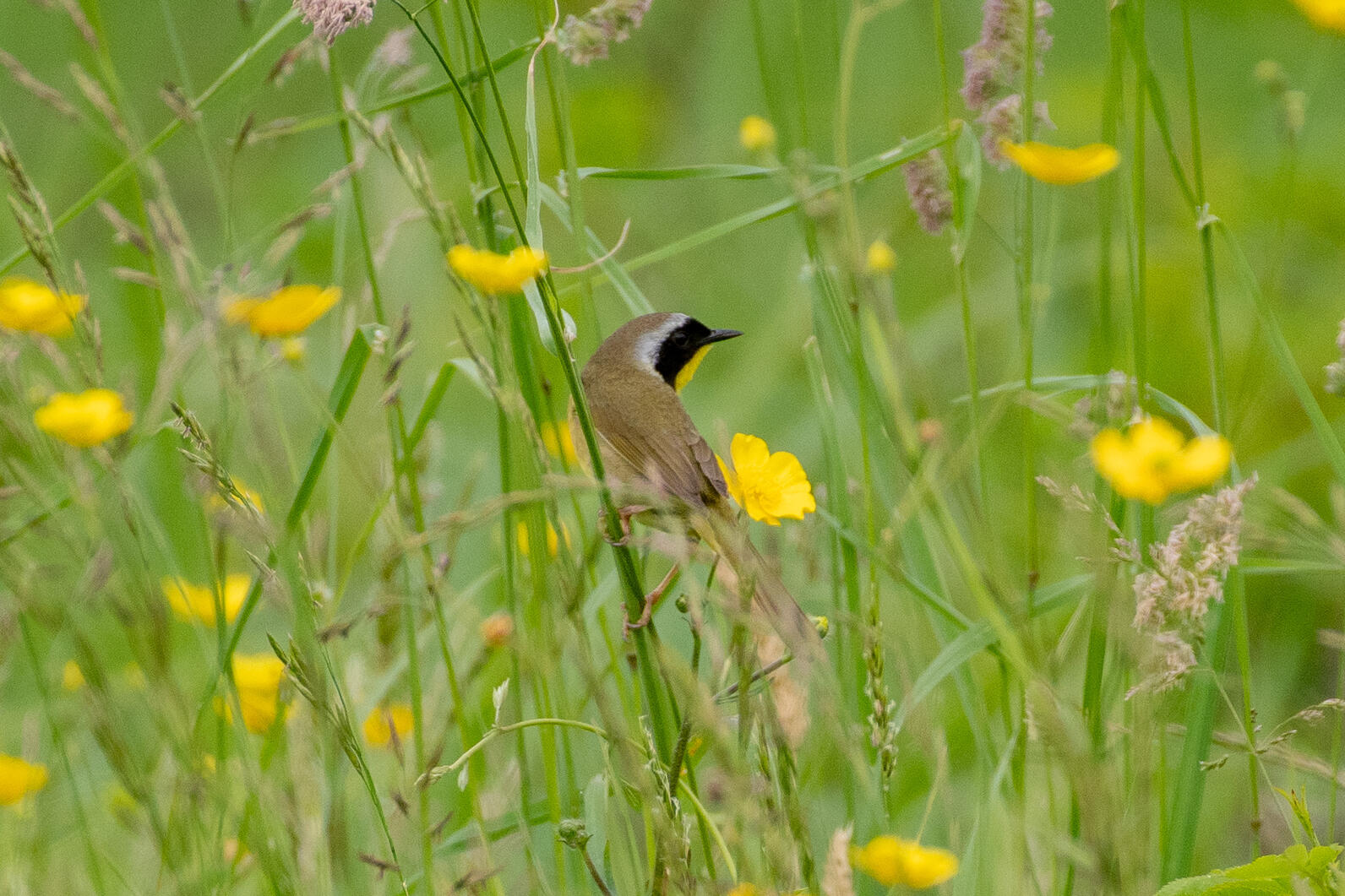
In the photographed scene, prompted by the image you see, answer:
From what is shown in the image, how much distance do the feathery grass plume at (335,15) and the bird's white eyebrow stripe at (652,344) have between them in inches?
64.8

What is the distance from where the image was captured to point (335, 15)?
1445mm

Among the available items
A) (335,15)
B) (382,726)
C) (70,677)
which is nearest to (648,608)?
(335,15)

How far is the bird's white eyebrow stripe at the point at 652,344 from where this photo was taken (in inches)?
122

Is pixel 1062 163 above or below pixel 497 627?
above

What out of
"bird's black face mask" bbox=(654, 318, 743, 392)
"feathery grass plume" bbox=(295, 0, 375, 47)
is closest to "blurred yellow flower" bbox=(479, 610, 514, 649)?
"feathery grass plume" bbox=(295, 0, 375, 47)

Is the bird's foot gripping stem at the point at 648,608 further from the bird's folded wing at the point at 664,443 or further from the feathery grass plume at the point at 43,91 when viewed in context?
the feathery grass plume at the point at 43,91

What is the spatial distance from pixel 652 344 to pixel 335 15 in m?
1.72

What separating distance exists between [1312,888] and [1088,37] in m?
4.73

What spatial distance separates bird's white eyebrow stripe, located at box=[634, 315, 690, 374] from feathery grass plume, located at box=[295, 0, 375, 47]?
5.40 ft

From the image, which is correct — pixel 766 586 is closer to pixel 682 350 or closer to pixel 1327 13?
pixel 1327 13

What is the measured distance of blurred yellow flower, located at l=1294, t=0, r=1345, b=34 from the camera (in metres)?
1.43

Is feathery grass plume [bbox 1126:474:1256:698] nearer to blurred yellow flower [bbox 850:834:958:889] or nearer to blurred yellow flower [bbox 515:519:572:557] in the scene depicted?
blurred yellow flower [bbox 850:834:958:889]

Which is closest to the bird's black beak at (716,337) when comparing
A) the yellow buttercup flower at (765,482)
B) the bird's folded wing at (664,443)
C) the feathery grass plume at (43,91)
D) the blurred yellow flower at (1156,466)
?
the bird's folded wing at (664,443)

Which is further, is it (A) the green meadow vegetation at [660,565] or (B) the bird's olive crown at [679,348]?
(B) the bird's olive crown at [679,348]
